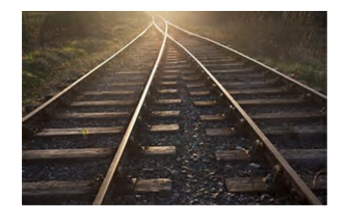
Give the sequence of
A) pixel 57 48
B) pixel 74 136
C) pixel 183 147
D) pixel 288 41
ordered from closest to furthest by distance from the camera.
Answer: pixel 183 147 < pixel 74 136 < pixel 288 41 < pixel 57 48

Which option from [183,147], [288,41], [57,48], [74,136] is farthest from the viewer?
[57,48]

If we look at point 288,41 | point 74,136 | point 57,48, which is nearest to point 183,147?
point 74,136

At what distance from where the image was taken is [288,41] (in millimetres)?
12242

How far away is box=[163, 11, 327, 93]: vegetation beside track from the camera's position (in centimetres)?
909

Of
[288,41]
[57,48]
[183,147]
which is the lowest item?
[183,147]

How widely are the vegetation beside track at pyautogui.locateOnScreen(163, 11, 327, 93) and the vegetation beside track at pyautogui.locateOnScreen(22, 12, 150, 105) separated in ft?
14.7

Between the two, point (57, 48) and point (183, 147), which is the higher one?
point (57, 48)

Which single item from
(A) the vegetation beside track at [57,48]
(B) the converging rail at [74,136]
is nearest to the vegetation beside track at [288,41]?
(B) the converging rail at [74,136]

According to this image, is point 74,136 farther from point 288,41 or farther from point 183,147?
point 288,41

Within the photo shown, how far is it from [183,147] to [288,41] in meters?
8.83

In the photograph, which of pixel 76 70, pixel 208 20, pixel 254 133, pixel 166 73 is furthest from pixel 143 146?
pixel 208 20

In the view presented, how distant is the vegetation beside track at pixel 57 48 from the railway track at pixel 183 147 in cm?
126

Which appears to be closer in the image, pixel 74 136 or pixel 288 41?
pixel 74 136
